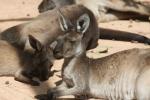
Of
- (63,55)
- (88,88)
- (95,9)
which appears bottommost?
(95,9)

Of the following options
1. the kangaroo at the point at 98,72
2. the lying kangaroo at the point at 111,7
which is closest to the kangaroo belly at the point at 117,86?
the kangaroo at the point at 98,72

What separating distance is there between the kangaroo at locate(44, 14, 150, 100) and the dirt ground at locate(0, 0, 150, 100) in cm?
29

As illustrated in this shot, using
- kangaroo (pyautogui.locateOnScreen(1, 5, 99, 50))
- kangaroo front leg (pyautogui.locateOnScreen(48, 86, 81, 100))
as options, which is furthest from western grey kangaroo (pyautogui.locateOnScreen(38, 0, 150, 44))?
kangaroo front leg (pyautogui.locateOnScreen(48, 86, 81, 100))

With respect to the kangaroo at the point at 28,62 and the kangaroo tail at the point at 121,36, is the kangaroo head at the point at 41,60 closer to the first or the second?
the kangaroo at the point at 28,62

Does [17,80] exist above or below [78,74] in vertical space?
below

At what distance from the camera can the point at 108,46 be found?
28.3 ft

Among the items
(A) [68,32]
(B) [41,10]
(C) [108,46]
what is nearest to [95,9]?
(B) [41,10]

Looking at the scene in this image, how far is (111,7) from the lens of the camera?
10094mm

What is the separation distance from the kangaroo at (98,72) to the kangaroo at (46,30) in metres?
1.68

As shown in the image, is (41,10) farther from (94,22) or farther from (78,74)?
(78,74)

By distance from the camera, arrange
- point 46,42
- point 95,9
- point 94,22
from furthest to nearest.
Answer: point 95,9
point 94,22
point 46,42

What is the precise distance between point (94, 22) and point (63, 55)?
8.31 ft

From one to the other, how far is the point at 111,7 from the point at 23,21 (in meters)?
1.59

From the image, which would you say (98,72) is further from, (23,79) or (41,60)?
(23,79)
